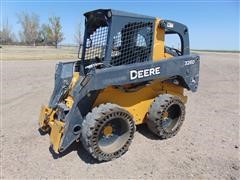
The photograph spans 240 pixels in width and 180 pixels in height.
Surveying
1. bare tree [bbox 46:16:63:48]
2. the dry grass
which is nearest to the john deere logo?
the dry grass

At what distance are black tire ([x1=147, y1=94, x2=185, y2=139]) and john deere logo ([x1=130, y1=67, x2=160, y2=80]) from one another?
573 mm

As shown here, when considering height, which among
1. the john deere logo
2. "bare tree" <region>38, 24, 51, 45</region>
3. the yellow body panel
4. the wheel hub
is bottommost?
the wheel hub

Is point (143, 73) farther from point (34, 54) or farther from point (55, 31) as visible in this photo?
point (55, 31)

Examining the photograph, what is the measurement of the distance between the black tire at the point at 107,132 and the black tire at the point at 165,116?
0.56m

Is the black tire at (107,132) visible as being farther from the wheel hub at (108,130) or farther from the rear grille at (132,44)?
the rear grille at (132,44)

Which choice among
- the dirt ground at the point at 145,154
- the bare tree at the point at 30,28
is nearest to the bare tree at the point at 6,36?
the bare tree at the point at 30,28

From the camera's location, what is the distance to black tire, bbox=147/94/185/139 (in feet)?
15.5

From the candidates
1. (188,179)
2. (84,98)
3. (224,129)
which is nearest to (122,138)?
(84,98)

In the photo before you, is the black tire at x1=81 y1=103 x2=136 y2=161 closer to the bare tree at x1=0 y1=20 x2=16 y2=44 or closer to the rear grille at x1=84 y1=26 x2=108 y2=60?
the rear grille at x1=84 y1=26 x2=108 y2=60

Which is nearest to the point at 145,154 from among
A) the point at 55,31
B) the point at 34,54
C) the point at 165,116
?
the point at 165,116

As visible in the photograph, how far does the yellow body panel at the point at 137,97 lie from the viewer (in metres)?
4.43

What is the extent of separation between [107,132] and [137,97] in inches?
34.6

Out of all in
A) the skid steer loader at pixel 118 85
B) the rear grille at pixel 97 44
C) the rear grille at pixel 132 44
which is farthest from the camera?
the rear grille at pixel 97 44

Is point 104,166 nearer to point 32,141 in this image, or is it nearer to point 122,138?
point 122,138
